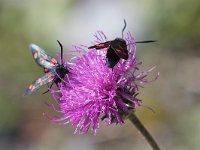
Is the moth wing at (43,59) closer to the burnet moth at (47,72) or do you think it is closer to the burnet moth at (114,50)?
the burnet moth at (47,72)

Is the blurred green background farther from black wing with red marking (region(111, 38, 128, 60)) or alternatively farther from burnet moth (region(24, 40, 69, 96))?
black wing with red marking (region(111, 38, 128, 60))

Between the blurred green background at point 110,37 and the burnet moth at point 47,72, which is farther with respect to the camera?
the blurred green background at point 110,37

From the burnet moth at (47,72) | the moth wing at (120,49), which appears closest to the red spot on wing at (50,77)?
the burnet moth at (47,72)

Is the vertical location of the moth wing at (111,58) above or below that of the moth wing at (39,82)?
below

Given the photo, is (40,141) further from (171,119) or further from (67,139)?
(171,119)

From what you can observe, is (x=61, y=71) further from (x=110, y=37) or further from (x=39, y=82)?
(x=110, y=37)

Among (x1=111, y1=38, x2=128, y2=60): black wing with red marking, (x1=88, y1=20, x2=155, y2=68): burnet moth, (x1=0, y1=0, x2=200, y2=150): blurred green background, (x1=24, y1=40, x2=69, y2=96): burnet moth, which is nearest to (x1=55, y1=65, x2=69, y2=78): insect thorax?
(x1=24, y1=40, x2=69, y2=96): burnet moth

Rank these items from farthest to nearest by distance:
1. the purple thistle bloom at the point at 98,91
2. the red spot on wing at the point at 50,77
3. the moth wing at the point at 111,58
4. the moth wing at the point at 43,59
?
1. the moth wing at the point at 43,59
2. the red spot on wing at the point at 50,77
3. the purple thistle bloom at the point at 98,91
4. the moth wing at the point at 111,58

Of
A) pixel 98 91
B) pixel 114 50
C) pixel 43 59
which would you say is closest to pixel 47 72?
pixel 43 59
